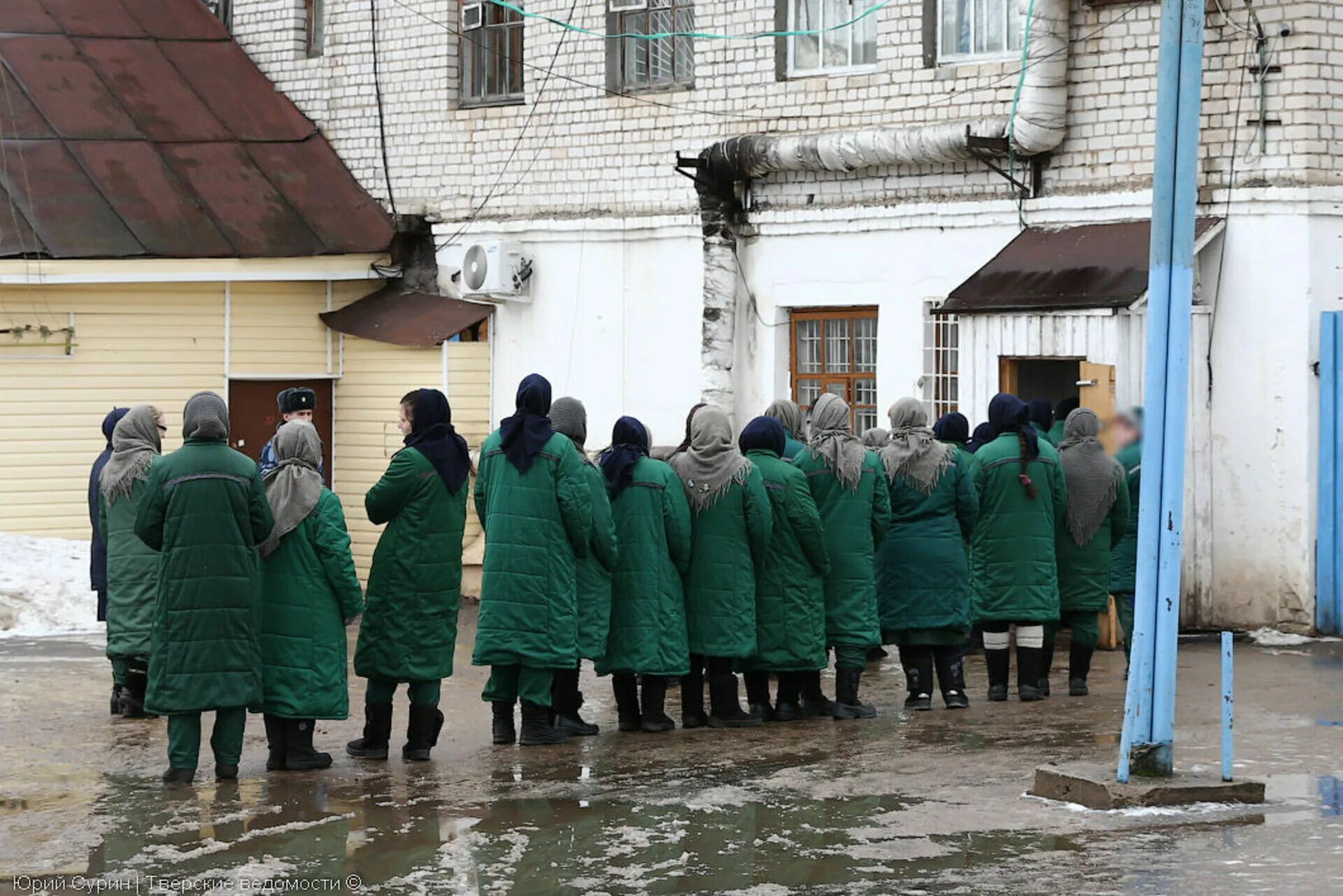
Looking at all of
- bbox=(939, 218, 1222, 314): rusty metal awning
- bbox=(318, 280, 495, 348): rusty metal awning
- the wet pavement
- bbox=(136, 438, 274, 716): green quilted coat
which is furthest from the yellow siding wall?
bbox=(136, 438, 274, 716): green quilted coat

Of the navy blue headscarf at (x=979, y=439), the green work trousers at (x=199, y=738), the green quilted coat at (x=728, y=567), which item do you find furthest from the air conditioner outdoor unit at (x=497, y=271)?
the green work trousers at (x=199, y=738)

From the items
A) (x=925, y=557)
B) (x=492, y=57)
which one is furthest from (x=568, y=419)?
(x=492, y=57)

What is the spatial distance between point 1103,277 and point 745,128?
12.6 ft

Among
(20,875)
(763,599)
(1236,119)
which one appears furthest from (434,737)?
(1236,119)

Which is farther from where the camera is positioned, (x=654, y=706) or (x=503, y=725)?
(x=654, y=706)

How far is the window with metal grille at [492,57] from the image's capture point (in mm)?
17969

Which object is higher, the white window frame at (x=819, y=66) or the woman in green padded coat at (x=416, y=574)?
the white window frame at (x=819, y=66)

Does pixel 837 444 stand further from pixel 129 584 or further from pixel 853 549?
pixel 129 584

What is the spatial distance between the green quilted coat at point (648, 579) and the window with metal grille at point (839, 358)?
5.92m

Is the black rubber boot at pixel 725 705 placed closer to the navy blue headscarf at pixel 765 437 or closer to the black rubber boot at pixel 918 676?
the black rubber boot at pixel 918 676

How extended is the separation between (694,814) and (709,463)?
276 cm

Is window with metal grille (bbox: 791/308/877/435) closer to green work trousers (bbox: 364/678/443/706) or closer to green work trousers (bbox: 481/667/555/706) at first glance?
green work trousers (bbox: 481/667/555/706)

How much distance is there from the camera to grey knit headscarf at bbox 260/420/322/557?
28.9 ft

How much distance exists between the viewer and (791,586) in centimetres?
1023
